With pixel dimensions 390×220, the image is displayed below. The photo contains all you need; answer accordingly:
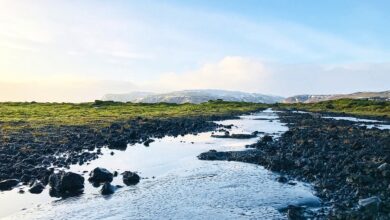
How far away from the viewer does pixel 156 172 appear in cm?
3050

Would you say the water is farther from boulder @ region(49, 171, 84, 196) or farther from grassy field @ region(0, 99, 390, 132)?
grassy field @ region(0, 99, 390, 132)

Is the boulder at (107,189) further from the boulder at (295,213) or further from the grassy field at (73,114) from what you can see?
the grassy field at (73,114)

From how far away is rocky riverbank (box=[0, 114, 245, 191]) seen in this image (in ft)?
89.2

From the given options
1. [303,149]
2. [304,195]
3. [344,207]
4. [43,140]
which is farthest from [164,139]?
[344,207]

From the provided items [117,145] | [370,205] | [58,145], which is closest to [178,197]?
[370,205]

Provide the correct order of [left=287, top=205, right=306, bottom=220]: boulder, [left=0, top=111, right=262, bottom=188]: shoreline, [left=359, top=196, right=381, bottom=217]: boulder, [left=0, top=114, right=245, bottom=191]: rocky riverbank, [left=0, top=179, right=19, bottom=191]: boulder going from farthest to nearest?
[left=0, top=111, right=262, bottom=188]: shoreline → [left=0, top=114, right=245, bottom=191]: rocky riverbank → [left=0, top=179, right=19, bottom=191]: boulder → [left=287, top=205, right=306, bottom=220]: boulder → [left=359, top=196, right=381, bottom=217]: boulder

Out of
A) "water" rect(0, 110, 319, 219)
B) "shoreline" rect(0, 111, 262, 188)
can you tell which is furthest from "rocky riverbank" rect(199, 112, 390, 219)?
"shoreline" rect(0, 111, 262, 188)

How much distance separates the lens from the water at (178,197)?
2038 cm

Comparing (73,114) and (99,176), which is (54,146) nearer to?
(99,176)

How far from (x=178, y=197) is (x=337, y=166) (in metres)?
11.3

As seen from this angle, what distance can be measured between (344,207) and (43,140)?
30.3 meters

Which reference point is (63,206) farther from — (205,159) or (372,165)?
(372,165)

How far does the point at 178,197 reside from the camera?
2347 centimetres

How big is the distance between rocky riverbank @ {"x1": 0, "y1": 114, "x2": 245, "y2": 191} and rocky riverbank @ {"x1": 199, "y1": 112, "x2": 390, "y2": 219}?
10.8 metres
